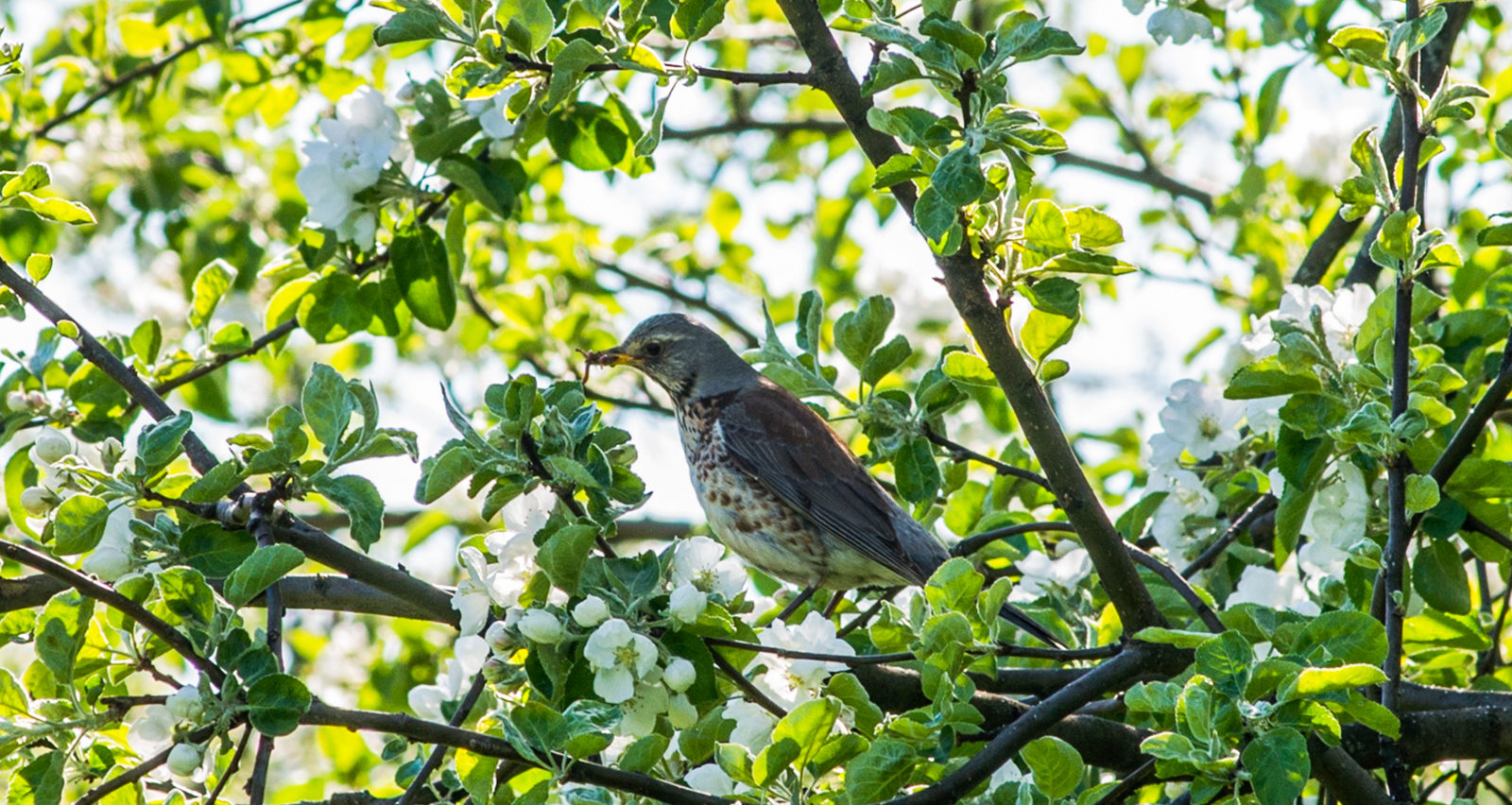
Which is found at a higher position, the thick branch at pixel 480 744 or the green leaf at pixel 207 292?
the green leaf at pixel 207 292

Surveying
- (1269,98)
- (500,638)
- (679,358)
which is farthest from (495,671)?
(1269,98)

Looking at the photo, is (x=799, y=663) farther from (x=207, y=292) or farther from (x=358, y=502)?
(x=207, y=292)

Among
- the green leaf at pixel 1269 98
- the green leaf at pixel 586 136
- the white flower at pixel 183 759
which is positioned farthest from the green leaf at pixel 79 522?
the green leaf at pixel 1269 98

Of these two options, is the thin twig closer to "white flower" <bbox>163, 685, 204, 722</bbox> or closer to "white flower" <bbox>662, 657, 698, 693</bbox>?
"white flower" <bbox>163, 685, 204, 722</bbox>

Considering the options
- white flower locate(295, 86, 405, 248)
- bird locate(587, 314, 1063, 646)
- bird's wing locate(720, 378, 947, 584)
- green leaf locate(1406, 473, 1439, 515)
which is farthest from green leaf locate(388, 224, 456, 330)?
green leaf locate(1406, 473, 1439, 515)

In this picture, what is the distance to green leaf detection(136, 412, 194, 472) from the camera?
2559 mm

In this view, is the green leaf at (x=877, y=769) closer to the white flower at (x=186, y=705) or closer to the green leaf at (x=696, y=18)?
the white flower at (x=186, y=705)

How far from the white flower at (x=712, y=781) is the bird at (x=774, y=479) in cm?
203

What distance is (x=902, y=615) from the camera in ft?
9.36

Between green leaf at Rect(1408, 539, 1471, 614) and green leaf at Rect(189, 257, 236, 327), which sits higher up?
green leaf at Rect(189, 257, 236, 327)

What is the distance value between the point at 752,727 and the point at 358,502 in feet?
2.70

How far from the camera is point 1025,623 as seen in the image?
3.81 m

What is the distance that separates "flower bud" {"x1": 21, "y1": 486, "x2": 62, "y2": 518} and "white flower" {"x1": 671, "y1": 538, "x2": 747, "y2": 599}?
3.84 ft

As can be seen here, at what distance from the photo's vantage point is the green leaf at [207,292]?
3.73 metres
